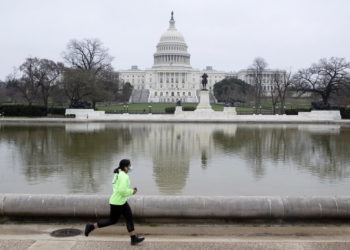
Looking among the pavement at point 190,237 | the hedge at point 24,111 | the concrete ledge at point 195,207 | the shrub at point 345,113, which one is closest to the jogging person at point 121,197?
the pavement at point 190,237

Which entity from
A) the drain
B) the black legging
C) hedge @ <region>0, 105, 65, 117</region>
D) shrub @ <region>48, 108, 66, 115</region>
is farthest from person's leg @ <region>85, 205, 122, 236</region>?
shrub @ <region>48, 108, 66, 115</region>

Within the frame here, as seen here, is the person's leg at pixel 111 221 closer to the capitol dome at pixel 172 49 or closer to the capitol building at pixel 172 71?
the capitol building at pixel 172 71

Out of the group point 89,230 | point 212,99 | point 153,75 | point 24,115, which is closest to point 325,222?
point 89,230

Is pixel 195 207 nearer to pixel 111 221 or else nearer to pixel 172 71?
pixel 111 221

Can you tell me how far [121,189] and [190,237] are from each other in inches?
55.4

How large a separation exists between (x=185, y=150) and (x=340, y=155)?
6283mm

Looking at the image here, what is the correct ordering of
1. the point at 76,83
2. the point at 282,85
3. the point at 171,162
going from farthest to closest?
the point at 282,85 < the point at 76,83 < the point at 171,162

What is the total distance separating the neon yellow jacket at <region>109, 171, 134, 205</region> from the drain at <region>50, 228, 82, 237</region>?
960 mm

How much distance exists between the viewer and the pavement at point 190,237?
641 centimetres

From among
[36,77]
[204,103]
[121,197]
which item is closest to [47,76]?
[36,77]

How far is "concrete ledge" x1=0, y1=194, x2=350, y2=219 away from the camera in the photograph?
755 centimetres

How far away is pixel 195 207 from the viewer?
7.56 metres

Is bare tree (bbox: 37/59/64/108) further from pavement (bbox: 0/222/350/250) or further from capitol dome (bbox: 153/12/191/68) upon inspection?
capitol dome (bbox: 153/12/191/68)

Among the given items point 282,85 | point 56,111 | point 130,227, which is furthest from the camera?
point 282,85
